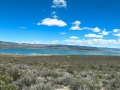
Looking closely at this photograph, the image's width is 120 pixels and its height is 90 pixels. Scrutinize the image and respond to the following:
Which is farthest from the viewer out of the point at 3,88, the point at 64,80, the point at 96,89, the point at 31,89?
the point at 64,80

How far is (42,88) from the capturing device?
1017cm

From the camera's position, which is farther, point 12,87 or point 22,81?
point 22,81

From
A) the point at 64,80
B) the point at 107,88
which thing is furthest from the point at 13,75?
the point at 107,88

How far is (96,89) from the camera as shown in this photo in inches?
440

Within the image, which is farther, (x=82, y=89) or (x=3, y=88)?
(x=82, y=89)

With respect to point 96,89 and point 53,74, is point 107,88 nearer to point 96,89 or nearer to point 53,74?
point 96,89

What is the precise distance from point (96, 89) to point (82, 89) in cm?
99

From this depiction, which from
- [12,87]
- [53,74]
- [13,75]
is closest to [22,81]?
[13,75]

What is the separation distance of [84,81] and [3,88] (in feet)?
13.6

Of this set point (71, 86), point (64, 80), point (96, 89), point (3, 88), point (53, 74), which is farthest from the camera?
point (53, 74)

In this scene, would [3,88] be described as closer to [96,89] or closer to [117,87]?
[96,89]

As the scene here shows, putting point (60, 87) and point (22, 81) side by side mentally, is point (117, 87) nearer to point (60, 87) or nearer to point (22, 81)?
point (60, 87)

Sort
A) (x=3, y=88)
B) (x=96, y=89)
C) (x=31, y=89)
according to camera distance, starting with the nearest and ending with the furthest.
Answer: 1. (x=3, y=88)
2. (x=31, y=89)
3. (x=96, y=89)

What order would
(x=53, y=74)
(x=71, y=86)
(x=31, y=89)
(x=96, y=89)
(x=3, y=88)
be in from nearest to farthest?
(x=3, y=88), (x=31, y=89), (x=96, y=89), (x=71, y=86), (x=53, y=74)
